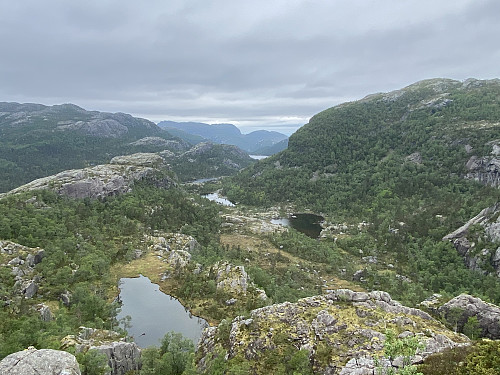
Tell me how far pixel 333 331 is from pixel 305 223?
120681 mm

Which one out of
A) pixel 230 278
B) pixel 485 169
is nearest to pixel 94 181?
pixel 230 278

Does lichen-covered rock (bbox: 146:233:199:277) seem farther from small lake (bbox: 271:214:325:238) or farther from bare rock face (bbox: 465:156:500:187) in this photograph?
bare rock face (bbox: 465:156:500:187)

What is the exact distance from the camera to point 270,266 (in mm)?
86750

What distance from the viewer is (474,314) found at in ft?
126

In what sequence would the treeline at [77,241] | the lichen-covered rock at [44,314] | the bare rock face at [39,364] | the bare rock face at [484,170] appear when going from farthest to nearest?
the bare rock face at [484,170], the lichen-covered rock at [44,314], the treeline at [77,241], the bare rock face at [39,364]

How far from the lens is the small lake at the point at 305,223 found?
138387 mm

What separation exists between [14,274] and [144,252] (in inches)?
1290

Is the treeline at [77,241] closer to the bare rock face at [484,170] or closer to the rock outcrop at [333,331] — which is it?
the rock outcrop at [333,331]

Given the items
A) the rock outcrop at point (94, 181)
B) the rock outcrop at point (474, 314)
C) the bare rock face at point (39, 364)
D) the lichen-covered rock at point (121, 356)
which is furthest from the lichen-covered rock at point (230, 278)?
the rock outcrop at point (94, 181)

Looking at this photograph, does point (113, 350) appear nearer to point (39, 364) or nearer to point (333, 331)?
point (39, 364)

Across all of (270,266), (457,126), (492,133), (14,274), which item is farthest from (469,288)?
(457,126)

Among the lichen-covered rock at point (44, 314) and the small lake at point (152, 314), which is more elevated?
the lichen-covered rock at point (44, 314)

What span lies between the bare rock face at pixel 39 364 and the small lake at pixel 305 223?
115353mm

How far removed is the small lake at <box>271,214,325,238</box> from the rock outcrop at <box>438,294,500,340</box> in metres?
90.4
